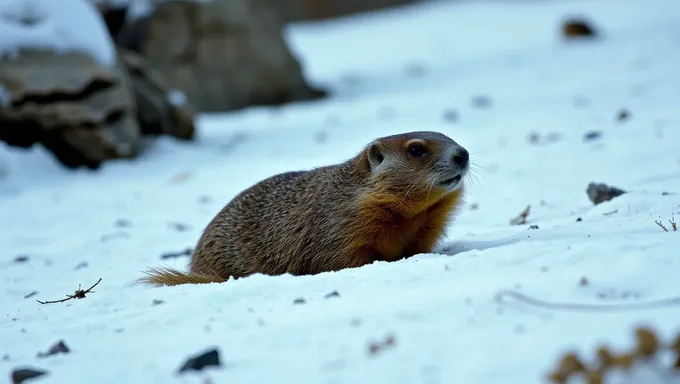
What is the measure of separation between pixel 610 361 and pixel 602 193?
3535 mm

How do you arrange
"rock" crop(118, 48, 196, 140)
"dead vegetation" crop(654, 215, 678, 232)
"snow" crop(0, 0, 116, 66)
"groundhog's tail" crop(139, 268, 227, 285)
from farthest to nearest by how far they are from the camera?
"rock" crop(118, 48, 196, 140), "snow" crop(0, 0, 116, 66), "groundhog's tail" crop(139, 268, 227, 285), "dead vegetation" crop(654, 215, 678, 232)

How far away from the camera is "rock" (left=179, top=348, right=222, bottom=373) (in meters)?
3.22

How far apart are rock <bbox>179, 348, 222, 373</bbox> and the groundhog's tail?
1.80m

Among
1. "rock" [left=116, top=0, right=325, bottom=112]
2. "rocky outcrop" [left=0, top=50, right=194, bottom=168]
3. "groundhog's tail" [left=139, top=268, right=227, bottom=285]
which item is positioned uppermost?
"groundhog's tail" [left=139, top=268, right=227, bottom=285]

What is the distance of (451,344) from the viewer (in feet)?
10.0

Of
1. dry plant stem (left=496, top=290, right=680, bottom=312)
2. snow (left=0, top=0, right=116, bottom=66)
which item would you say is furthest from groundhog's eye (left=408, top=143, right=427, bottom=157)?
snow (left=0, top=0, right=116, bottom=66)

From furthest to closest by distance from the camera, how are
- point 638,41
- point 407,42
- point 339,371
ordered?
point 407,42 → point 638,41 → point 339,371

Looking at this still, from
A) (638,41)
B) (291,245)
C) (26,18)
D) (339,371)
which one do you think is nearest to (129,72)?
(26,18)

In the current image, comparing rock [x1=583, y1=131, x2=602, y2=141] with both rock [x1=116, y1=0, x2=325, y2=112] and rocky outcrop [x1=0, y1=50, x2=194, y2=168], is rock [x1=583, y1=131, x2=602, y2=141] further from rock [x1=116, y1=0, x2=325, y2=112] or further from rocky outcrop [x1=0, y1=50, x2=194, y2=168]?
rock [x1=116, y1=0, x2=325, y2=112]

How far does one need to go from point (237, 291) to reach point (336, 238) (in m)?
0.90

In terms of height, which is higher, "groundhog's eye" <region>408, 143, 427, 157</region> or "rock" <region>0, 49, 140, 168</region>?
"groundhog's eye" <region>408, 143, 427, 157</region>

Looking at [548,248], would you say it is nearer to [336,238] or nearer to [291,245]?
[336,238]

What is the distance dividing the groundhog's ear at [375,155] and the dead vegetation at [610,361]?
249 cm

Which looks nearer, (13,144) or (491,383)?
(491,383)
